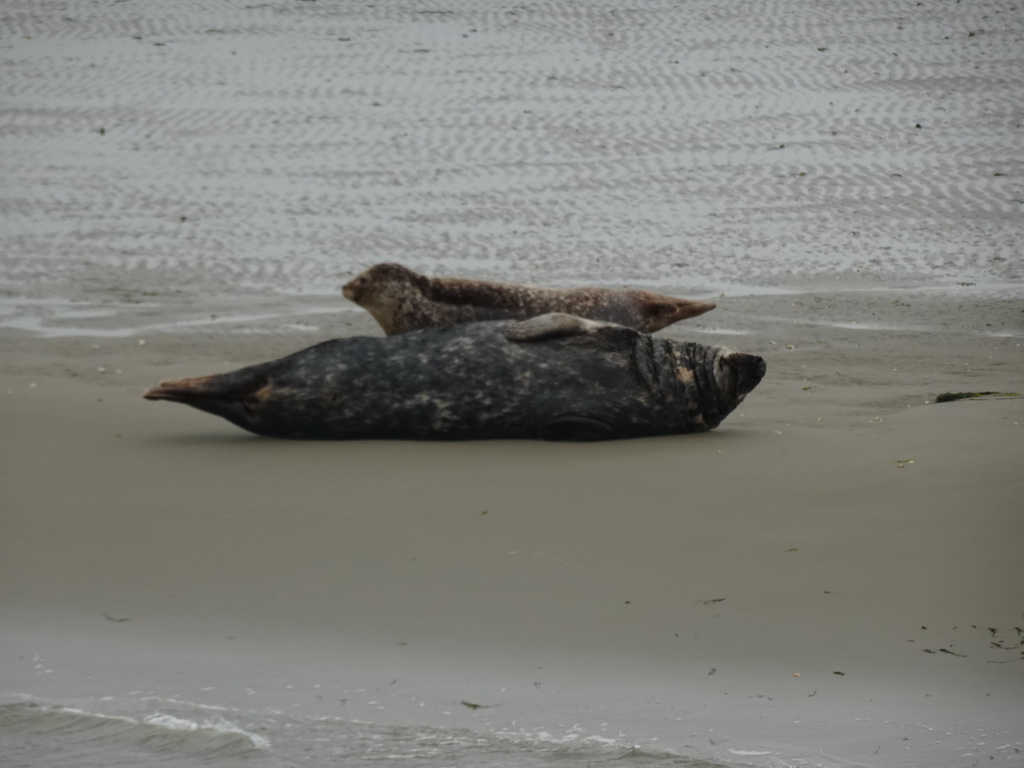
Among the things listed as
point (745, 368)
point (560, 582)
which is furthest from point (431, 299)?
point (560, 582)

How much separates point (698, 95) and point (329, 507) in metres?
15.7

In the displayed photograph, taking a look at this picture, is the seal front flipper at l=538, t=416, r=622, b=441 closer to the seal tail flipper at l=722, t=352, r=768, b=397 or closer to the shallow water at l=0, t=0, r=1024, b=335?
the seal tail flipper at l=722, t=352, r=768, b=397

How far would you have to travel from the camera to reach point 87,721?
2.77 meters

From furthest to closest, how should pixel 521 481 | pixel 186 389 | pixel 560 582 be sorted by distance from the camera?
pixel 186 389 < pixel 521 481 < pixel 560 582

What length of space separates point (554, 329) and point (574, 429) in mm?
428

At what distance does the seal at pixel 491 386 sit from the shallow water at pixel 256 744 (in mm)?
2642

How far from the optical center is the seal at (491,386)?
5355 mm

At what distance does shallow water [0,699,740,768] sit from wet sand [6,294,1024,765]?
68 millimetres

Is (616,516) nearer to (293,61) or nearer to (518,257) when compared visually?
(518,257)

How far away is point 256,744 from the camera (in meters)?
2.65

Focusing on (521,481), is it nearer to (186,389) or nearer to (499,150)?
(186,389)

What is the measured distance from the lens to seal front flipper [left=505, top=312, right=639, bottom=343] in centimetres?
548

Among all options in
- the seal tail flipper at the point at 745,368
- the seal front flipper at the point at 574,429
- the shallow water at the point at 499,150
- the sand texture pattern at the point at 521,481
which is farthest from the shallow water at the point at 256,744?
the shallow water at the point at 499,150

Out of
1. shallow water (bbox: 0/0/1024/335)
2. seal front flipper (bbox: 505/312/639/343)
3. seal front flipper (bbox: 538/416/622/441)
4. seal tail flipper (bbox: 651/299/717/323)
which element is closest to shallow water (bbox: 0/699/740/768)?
seal front flipper (bbox: 538/416/622/441)
